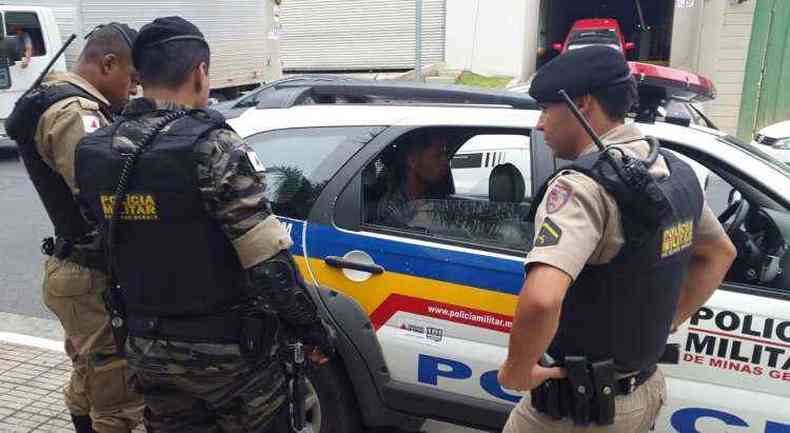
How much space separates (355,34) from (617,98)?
59.0ft

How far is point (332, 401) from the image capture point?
9.22ft

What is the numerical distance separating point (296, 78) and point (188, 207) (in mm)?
1852

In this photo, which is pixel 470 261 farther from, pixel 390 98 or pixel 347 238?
pixel 390 98

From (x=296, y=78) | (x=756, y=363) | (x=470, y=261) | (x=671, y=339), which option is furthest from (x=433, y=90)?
(x=756, y=363)

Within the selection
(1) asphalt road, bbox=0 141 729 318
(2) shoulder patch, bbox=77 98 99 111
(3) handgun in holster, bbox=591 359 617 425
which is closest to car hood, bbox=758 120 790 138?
(1) asphalt road, bbox=0 141 729 318

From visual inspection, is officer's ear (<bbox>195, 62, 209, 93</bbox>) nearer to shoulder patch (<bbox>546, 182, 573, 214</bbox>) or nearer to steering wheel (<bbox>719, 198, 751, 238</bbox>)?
shoulder patch (<bbox>546, 182, 573, 214</bbox>)

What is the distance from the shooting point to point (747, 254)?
2.54 meters

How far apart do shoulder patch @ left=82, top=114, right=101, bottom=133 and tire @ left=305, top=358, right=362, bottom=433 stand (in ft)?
4.10

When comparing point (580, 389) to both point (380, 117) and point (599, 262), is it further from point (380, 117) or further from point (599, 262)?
point (380, 117)

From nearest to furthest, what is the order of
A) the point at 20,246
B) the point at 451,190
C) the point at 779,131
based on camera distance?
1. the point at 451,190
2. the point at 20,246
3. the point at 779,131

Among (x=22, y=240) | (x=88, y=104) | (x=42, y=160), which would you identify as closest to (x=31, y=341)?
(x=42, y=160)

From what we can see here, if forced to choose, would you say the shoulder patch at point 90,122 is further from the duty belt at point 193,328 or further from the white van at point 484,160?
the white van at point 484,160

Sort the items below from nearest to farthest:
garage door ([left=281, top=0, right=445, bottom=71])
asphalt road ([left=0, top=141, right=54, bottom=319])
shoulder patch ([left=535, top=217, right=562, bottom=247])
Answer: shoulder patch ([left=535, top=217, right=562, bottom=247]) → asphalt road ([left=0, top=141, right=54, bottom=319]) → garage door ([left=281, top=0, right=445, bottom=71])

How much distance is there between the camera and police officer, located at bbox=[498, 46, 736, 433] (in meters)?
1.52
